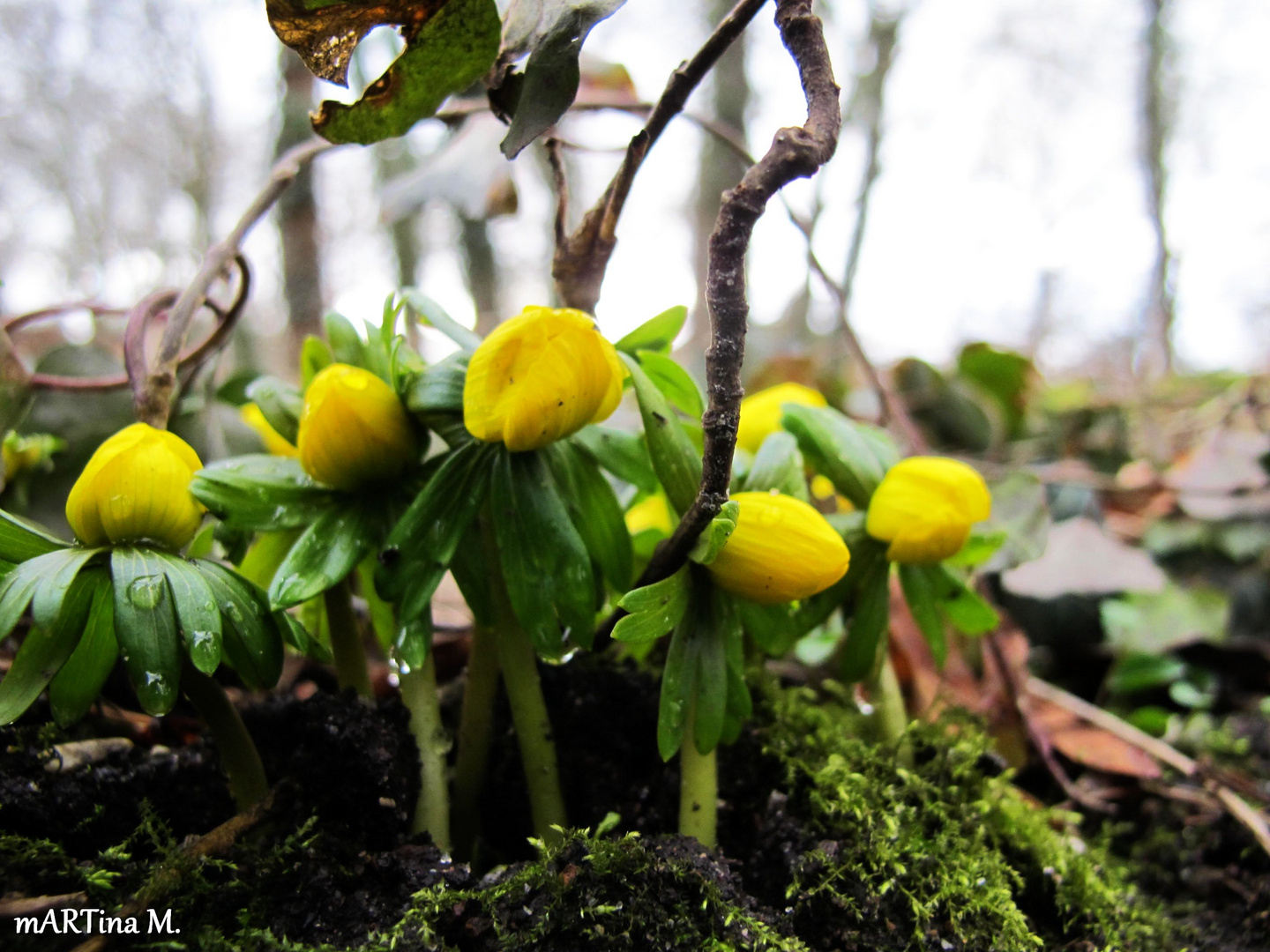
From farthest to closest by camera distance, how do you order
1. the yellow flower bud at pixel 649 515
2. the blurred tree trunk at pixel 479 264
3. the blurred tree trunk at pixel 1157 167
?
the blurred tree trunk at pixel 1157 167 → the blurred tree trunk at pixel 479 264 → the yellow flower bud at pixel 649 515

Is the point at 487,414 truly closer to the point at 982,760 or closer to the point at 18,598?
the point at 18,598

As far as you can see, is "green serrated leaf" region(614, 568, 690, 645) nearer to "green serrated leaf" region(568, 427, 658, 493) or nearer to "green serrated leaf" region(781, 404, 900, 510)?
"green serrated leaf" region(568, 427, 658, 493)

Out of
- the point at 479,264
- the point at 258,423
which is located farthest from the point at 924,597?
the point at 479,264

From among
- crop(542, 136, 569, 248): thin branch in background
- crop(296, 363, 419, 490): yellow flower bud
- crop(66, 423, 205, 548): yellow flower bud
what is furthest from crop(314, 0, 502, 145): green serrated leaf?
crop(66, 423, 205, 548): yellow flower bud

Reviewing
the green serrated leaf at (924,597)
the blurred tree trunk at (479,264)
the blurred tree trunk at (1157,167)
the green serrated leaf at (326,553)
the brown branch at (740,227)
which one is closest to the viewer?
the brown branch at (740,227)

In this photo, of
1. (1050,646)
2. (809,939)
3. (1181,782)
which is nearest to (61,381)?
(809,939)

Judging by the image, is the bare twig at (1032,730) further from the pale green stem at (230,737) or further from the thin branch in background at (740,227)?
the pale green stem at (230,737)

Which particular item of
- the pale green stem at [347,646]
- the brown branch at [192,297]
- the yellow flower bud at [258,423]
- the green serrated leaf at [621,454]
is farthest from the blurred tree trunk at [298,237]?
the green serrated leaf at [621,454]
